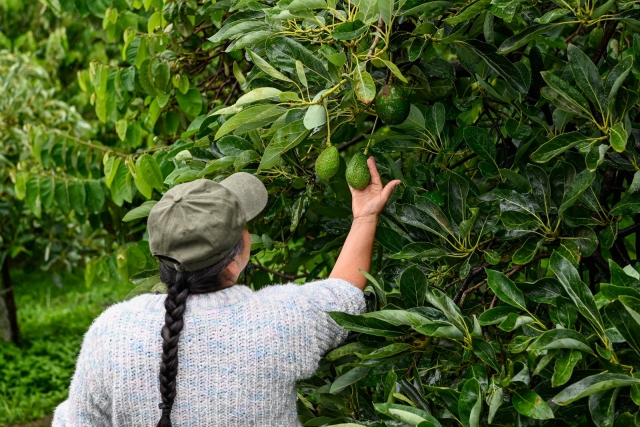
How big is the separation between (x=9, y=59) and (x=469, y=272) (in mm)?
5109

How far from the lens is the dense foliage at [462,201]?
139cm

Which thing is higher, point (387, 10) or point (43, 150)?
point (387, 10)

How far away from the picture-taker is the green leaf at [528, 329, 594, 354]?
51.4 inches

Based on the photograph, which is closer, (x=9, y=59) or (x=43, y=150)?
(x=43, y=150)

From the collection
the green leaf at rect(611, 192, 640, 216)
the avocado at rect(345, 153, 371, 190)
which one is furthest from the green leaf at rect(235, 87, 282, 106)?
the green leaf at rect(611, 192, 640, 216)

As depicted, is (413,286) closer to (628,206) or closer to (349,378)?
(349,378)

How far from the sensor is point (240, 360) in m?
1.54

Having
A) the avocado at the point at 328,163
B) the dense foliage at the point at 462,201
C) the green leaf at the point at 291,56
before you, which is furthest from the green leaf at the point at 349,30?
the avocado at the point at 328,163

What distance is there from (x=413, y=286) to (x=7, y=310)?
568 centimetres

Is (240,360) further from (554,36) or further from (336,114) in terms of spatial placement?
(554,36)

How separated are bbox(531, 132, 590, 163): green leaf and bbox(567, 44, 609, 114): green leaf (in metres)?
0.07

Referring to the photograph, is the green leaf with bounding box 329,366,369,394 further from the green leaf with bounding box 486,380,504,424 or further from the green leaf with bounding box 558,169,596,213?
the green leaf with bounding box 558,169,596,213

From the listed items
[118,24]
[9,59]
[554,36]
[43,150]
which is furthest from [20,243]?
[554,36]

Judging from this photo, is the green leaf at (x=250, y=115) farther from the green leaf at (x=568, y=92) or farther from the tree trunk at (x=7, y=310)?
the tree trunk at (x=7, y=310)
